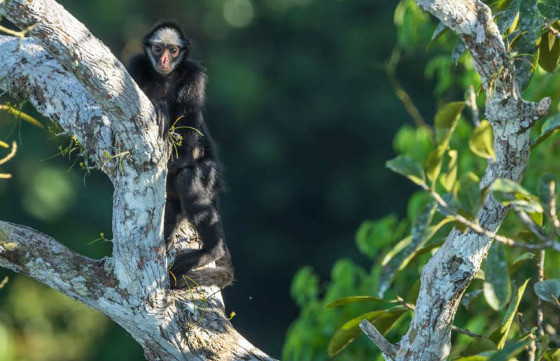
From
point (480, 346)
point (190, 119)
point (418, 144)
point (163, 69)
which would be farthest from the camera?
point (418, 144)

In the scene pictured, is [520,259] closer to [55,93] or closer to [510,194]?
[510,194]

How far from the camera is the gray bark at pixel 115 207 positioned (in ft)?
9.30

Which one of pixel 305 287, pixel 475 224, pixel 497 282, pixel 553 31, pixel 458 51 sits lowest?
pixel 305 287

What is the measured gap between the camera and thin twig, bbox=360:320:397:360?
3.01 m

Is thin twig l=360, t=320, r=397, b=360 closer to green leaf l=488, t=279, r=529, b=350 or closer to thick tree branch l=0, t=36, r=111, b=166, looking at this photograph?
green leaf l=488, t=279, r=529, b=350

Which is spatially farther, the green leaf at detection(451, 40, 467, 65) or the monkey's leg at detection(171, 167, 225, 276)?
the monkey's leg at detection(171, 167, 225, 276)

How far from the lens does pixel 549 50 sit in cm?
336

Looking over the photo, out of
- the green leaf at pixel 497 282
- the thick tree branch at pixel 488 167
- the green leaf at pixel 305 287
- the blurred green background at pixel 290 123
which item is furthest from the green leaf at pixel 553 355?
the blurred green background at pixel 290 123

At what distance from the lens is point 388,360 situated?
3189 millimetres

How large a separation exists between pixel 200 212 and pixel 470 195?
1.94 m

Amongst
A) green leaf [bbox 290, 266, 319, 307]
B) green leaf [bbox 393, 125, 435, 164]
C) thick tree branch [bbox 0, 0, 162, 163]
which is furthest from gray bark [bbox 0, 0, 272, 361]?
green leaf [bbox 290, 266, 319, 307]

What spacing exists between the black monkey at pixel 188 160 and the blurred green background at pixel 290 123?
8.35 metres

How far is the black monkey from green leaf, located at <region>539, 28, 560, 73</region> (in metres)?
1.47

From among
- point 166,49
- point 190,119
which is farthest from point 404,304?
point 166,49
